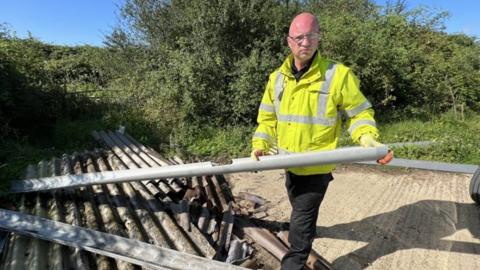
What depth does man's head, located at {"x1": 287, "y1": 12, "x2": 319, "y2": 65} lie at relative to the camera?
272 cm

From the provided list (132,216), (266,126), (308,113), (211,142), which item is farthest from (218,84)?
(308,113)

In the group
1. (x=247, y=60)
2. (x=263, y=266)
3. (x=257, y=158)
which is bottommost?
(x=263, y=266)

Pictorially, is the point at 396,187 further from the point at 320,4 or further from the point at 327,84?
the point at 320,4

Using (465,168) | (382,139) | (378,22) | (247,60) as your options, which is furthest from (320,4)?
(465,168)

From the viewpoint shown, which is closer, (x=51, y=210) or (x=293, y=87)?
(x=293, y=87)

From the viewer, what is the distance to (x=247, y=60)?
30.7 feet

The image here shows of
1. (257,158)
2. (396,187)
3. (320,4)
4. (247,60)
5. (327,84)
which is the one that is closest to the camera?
(327,84)

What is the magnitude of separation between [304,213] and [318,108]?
0.91 metres

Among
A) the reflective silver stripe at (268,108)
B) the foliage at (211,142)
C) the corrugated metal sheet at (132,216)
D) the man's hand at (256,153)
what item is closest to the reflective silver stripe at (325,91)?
the reflective silver stripe at (268,108)

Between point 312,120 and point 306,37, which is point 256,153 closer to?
point 312,120

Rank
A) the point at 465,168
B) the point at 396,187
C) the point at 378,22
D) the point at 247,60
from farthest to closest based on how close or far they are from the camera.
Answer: the point at 378,22
the point at 247,60
the point at 465,168
the point at 396,187

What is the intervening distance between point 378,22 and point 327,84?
953cm

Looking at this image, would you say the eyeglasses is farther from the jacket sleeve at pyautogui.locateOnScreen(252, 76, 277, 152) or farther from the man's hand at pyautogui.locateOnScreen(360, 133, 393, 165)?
the man's hand at pyautogui.locateOnScreen(360, 133, 393, 165)

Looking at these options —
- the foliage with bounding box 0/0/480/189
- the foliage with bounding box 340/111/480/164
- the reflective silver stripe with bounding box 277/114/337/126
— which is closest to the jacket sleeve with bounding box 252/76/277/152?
the reflective silver stripe with bounding box 277/114/337/126
